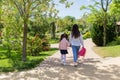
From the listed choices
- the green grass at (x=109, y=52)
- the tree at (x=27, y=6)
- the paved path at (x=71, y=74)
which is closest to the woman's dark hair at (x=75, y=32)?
the paved path at (x=71, y=74)

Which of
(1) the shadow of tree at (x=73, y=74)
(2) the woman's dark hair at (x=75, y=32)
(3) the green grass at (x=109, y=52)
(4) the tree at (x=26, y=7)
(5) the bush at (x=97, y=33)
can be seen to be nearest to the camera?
(1) the shadow of tree at (x=73, y=74)

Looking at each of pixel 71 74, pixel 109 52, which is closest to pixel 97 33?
pixel 109 52

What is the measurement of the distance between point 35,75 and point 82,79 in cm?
202

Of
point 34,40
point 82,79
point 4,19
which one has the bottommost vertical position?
point 82,79

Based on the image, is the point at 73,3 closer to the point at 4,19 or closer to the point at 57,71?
the point at 4,19

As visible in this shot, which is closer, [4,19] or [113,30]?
[4,19]

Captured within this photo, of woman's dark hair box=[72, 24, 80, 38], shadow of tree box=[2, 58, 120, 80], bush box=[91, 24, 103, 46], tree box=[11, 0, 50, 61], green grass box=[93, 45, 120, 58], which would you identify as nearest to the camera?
shadow of tree box=[2, 58, 120, 80]

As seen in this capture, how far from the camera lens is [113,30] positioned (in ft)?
107

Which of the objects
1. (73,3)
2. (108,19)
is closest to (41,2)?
(73,3)

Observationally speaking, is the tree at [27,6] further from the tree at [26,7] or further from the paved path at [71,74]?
the paved path at [71,74]

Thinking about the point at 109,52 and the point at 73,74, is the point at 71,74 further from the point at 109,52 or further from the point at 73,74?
the point at 109,52

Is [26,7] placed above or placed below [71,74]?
above

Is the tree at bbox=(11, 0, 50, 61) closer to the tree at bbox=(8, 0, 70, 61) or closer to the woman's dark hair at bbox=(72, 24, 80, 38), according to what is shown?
the tree at bbox=(8, 0, 70, 61)

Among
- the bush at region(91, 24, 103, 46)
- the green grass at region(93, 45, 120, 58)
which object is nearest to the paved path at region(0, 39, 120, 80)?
the green grass at region(93, 45, 120, 58)
